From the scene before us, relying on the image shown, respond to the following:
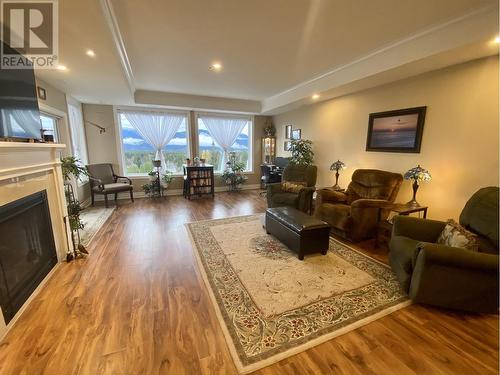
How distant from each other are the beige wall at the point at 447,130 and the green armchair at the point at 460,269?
2.64ft

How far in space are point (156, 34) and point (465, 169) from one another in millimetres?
4057

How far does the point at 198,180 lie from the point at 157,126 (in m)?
1.76

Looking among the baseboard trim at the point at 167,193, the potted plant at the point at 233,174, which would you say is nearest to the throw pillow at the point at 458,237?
the potted plant at the point at 233,174

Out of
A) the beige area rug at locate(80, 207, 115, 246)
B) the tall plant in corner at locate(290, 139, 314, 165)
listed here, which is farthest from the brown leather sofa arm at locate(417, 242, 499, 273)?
the beige area rug at locate(80, 207, 115, 246)

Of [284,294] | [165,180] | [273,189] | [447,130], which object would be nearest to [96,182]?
[165,180]

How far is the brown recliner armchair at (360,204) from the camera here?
2.99 m

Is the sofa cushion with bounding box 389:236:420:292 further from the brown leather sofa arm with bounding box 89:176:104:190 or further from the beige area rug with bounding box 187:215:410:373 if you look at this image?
the brown leather sofa arm with bounding box 89:176:104:190

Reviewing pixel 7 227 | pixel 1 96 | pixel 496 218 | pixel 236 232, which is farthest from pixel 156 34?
pixel 496 218

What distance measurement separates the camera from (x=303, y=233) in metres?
2.53

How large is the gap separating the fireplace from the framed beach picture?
465 cm

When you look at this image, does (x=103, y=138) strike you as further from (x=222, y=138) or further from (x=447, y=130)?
(x=447, y=130)

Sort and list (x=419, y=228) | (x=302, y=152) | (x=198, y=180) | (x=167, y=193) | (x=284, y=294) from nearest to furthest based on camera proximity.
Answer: (x=284, y=294)
(x=419, y=228)
(x=302, y=152)
(x=198, y=180)
(x=167, y=193)

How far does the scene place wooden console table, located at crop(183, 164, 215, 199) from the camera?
566cm

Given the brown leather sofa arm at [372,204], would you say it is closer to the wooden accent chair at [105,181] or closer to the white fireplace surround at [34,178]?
the white fireplace surround at [34,178]
